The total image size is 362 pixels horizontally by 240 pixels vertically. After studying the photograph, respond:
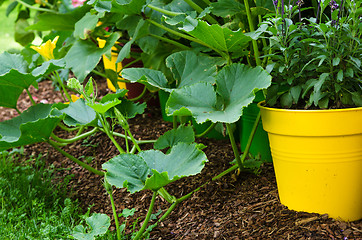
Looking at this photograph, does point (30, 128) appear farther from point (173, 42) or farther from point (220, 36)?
point (220, 36)

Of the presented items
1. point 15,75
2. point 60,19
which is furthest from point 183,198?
point 60,19

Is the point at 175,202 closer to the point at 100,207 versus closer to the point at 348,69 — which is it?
the point at 100,207

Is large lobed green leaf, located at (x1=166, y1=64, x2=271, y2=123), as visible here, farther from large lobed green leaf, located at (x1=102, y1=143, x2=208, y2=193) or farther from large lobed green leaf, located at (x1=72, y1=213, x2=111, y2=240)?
large lobed green leaf, located at (x1=72, y1=213, x2=111, y2=240)

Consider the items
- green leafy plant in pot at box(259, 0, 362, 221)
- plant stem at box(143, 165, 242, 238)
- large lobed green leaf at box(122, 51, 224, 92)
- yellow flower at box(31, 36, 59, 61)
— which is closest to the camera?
green leafy plant in pot at box(259, 0, 362, 221)

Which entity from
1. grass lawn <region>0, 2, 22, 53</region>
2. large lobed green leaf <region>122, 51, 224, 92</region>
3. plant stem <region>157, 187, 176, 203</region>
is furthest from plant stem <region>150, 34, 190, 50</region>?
grass lawn <region>0, 2, 22, 53</region>

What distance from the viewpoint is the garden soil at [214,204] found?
1675 mm

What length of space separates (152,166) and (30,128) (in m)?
0.62

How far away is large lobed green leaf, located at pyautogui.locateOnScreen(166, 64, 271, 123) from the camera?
5.50ft

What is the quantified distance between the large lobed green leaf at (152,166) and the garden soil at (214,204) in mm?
292

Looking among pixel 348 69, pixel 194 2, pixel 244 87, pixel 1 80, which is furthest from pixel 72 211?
pixel 348 69

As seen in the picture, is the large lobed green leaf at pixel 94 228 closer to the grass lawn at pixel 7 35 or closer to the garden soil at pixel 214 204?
the garden soil at pixel 214 204

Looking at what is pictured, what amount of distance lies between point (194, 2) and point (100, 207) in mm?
1113

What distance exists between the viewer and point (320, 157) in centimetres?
163

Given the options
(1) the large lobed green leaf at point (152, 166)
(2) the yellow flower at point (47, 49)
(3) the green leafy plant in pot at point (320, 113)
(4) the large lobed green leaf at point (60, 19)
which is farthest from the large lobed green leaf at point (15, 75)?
(3) the green leafy plant in pot at point (320, 113)
